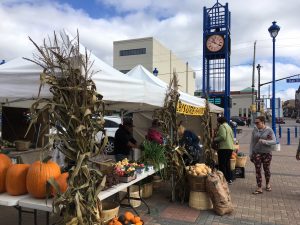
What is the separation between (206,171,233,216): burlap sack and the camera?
5.57 m

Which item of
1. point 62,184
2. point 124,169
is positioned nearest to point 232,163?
point 124,169

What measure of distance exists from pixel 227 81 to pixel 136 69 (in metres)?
8.11

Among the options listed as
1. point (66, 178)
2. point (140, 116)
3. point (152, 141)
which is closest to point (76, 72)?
point (66, 178)

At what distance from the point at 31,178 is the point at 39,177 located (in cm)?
11

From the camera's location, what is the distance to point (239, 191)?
7.38 m

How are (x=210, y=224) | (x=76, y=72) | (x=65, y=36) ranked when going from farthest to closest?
(x=210, y=224), (x=65, y=36), (x=76, y=72)

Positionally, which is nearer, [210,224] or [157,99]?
[210,224]

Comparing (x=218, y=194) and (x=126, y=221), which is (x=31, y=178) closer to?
(x=126, y=221)

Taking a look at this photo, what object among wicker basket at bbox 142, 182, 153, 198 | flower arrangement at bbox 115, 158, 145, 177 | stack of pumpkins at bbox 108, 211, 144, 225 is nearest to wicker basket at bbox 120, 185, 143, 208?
wicker basket at bbox 142, 182, 153, 198

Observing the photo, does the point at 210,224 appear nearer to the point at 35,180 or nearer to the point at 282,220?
the point at 282,220

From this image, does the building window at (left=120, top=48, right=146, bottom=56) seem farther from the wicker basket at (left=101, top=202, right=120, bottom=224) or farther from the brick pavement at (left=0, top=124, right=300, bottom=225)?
the wicker basket at (left=101, top=202, right=120, bottom=224)

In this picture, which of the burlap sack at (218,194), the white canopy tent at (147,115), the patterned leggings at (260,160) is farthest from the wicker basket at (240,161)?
the burlap sack at (218,194)

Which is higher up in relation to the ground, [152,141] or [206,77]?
[206,77]

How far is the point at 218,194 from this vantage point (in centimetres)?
559
